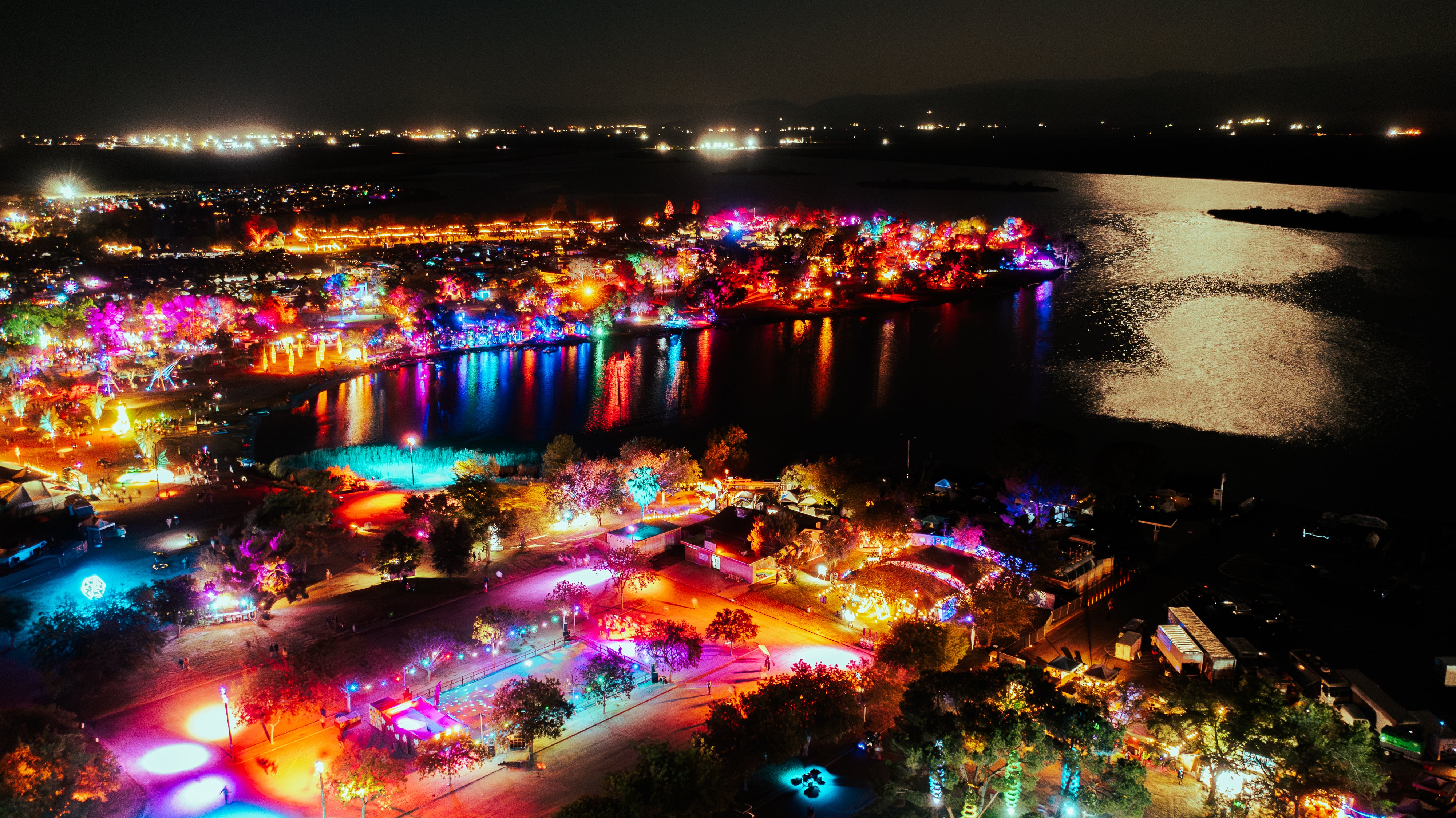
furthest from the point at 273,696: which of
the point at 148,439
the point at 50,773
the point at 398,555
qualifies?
the point at 148,439

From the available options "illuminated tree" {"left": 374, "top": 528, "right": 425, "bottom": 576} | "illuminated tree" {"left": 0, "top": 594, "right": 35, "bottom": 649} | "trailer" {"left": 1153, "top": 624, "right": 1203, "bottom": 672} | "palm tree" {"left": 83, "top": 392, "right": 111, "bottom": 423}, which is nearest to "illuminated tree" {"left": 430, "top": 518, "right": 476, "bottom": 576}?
"illuminated tree" {"left": 374, "top": 528, "right": 425, "bottom": 576}

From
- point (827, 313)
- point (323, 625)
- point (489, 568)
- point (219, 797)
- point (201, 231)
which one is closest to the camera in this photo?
point (219, 797)

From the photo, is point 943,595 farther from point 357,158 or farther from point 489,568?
point 357,158

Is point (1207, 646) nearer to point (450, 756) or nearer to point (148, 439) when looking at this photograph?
point (450, 756)

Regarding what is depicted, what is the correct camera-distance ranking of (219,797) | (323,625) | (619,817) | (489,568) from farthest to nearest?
(489,568) < (323,625) < (219,797) < (619,817)

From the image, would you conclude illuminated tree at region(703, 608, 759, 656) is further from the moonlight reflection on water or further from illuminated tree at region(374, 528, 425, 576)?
the moonlight reflection on water

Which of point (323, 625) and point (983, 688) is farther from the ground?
point (983, 688)

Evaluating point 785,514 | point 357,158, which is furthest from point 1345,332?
point 357,158

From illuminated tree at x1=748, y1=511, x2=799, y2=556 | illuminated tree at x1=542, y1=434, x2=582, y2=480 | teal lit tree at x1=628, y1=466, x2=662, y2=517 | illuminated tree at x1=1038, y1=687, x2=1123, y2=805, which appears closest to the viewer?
illuminated tree at x1=1038, y1=687, x2=1123, y2=805
